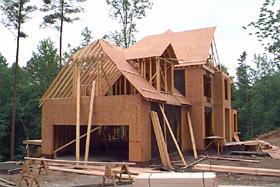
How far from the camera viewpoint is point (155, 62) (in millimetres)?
17062

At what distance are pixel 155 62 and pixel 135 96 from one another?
288cm

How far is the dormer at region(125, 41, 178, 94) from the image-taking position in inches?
663

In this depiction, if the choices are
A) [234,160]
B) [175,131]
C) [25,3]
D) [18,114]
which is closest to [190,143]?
[175,131]

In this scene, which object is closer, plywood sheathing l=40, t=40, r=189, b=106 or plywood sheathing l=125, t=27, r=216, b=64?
plywood sheathing l=40, t=40, r=189, b=106

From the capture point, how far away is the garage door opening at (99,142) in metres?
17.3

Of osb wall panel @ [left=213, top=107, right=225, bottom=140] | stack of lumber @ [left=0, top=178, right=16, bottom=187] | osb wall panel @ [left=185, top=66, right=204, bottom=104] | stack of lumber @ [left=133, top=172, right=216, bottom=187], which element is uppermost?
osb wall panel @ [left=185, top=66, right=204, bottom=104]

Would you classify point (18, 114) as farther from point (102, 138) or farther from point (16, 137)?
point (102, 138)

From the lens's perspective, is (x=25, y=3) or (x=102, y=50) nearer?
(x=102, y=50)

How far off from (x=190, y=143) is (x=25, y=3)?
1459 centimetres

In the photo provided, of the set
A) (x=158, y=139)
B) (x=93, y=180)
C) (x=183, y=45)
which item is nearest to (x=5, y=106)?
(x=183, y=45)

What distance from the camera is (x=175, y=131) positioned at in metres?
19.6

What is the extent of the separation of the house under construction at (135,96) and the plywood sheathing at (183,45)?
0.21 ft

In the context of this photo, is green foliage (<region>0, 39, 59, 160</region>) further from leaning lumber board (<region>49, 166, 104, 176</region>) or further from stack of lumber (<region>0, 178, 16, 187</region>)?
stack of lumber (<region>0, 178, 16, 187</region>)

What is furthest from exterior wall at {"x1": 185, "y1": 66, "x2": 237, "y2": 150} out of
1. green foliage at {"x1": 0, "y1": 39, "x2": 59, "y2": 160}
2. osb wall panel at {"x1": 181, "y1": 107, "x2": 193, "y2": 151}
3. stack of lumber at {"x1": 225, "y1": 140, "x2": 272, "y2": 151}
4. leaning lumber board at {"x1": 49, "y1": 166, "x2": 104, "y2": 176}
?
green foliage at {"x1": 0, "y1": 39, "x2": 59, "y2": 160}
